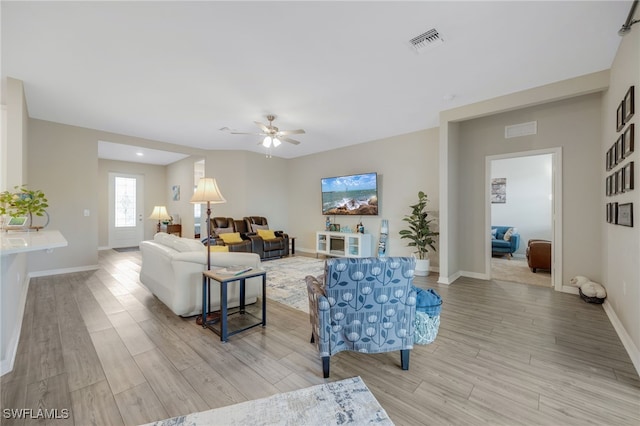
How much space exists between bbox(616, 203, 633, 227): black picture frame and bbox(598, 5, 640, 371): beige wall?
5 centimetres

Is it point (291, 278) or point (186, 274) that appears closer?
point (186, 274)

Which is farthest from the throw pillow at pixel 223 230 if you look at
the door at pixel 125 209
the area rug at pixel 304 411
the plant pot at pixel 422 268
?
the area rug at pixel 304 411

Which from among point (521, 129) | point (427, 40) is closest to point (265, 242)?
point (427, 40)

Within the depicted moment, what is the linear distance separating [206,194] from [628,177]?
3.99m

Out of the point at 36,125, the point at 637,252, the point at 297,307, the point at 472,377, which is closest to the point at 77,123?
the point at 36,125

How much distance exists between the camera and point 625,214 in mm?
2303

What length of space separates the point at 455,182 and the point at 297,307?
134 inches

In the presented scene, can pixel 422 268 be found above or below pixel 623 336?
above

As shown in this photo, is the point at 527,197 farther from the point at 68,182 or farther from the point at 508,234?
the point at 68,182

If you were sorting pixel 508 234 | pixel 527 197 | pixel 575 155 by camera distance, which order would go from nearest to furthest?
pixel 575 155 → pixel 508 234 → pixel 527 197

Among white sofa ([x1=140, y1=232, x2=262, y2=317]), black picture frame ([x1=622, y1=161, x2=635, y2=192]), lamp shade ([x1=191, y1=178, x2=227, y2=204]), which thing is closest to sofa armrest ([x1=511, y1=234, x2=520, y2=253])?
black picture frame ([x1=622, y1=161, x2=635, y2=192])

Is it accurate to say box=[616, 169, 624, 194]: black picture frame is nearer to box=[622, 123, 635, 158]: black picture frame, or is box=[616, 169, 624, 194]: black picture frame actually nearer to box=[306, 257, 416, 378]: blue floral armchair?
box=[622, 123, 635, 158]: black picture frame

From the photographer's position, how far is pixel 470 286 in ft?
13.3

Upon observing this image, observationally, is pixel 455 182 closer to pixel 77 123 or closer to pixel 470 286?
pixel 470 286
